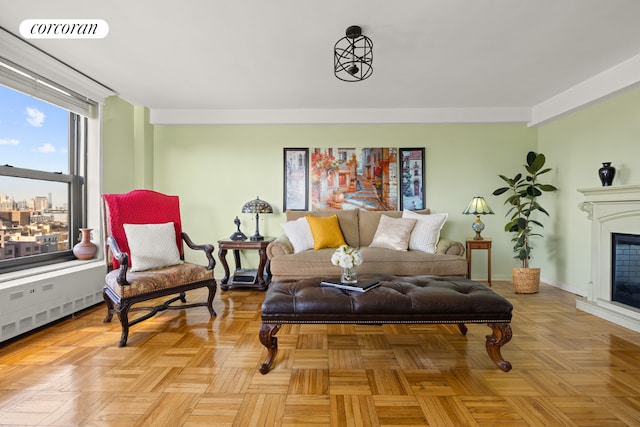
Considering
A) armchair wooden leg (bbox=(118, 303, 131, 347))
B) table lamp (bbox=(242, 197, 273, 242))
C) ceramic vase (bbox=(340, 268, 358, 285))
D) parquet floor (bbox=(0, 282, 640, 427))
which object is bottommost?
parquet floor (bbox=(0, 282, 640, 427))

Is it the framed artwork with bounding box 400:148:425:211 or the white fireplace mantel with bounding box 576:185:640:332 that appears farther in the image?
the framed artwork with bounding box 400:148:425:211

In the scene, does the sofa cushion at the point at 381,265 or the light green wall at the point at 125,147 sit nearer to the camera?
the sofa cushion at the point at 381,265

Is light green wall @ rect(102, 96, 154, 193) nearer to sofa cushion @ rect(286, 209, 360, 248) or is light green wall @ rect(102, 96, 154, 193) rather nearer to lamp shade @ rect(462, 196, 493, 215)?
sofa cushion @ rect(286, 209, 360, 248)

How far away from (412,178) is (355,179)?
793mm

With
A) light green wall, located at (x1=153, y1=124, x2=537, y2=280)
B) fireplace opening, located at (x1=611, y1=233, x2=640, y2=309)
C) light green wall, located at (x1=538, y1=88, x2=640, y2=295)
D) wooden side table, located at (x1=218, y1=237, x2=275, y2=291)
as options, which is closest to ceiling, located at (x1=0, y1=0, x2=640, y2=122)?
light green wall, located at (x1=538, y1=88, x2=640, y2=295)

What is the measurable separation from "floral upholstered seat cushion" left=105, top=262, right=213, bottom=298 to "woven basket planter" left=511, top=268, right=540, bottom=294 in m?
3.45

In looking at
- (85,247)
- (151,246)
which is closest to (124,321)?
(151,246)

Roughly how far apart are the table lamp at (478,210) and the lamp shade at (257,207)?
253cm

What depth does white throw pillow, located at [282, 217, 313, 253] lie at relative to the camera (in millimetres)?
3789

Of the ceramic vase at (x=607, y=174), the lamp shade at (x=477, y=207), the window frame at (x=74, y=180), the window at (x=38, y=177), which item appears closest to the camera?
the window at (x=38, y=177)

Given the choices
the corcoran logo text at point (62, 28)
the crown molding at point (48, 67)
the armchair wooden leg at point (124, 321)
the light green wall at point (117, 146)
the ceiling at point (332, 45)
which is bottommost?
the armchair wooden leg at point (124, 321)

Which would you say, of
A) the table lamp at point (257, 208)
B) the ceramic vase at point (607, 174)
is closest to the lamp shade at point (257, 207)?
the table lamp at point (257, 208)

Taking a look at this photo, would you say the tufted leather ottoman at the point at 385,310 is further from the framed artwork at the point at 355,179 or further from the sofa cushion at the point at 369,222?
the framed artwork at the point at 355,179

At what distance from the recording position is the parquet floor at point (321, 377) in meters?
1.58
